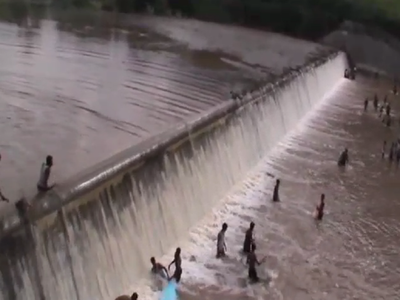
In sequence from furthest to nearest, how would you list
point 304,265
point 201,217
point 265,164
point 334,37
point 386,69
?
point 334,37, point 386,69, point 265,164, point 201,217, point 304,265

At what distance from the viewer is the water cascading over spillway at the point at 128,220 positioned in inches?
491

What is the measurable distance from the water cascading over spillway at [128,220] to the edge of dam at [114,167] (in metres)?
0.09

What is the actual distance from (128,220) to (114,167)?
1.46 metres

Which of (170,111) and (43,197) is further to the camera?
(170,111)

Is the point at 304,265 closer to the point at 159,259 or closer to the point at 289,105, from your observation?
the point at 159,259

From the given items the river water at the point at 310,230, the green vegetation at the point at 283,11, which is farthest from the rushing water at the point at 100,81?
the green vegetation at the point at 283,11

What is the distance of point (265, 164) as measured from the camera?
86.2 feet

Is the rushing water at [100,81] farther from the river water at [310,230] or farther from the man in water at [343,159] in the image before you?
the man in water at [343,159]

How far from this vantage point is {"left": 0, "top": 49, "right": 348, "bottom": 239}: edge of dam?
12344 mm

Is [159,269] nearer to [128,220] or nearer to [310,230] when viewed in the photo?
[128,220]

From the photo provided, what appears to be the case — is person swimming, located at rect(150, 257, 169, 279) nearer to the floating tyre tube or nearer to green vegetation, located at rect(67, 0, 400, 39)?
the floating tyre tube

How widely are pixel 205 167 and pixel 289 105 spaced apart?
1384 centimetres

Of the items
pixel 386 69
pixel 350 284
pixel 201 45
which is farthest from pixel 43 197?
pixel 386 69

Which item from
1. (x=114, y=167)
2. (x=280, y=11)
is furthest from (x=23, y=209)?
(x=280, y=11)
